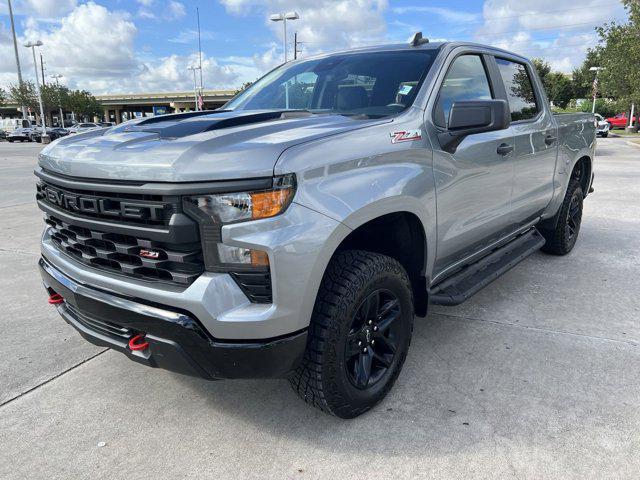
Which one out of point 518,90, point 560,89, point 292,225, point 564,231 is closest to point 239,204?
point 292,225

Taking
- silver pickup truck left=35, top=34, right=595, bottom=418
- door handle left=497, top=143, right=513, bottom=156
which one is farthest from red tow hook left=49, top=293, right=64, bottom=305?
door handle left=497, top=143, right=513, bottom=156

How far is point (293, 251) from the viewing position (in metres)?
1.98

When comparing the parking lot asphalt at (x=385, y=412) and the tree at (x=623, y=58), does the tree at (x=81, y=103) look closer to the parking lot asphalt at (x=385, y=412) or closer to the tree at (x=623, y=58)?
the tree at (x=623, y=58)

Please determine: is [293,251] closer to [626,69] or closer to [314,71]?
[314,71]

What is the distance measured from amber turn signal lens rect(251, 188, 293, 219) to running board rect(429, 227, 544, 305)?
1.32 metres

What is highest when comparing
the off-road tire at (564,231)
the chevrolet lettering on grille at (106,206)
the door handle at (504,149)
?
the door handle at (504,149)

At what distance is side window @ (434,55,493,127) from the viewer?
299 centimetres

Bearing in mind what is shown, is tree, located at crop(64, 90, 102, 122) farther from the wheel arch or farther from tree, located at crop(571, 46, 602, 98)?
the wheel arch

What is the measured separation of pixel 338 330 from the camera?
2229 millimetres

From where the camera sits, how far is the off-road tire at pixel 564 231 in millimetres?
5082

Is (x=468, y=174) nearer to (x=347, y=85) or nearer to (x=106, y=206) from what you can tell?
(x=347, y=85)

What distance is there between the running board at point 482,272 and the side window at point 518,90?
101cm

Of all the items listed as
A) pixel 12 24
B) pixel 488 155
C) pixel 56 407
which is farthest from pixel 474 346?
pixel 12 24

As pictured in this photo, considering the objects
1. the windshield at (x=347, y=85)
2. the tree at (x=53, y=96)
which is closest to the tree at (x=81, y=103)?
the tree at (x=53, y=96)
